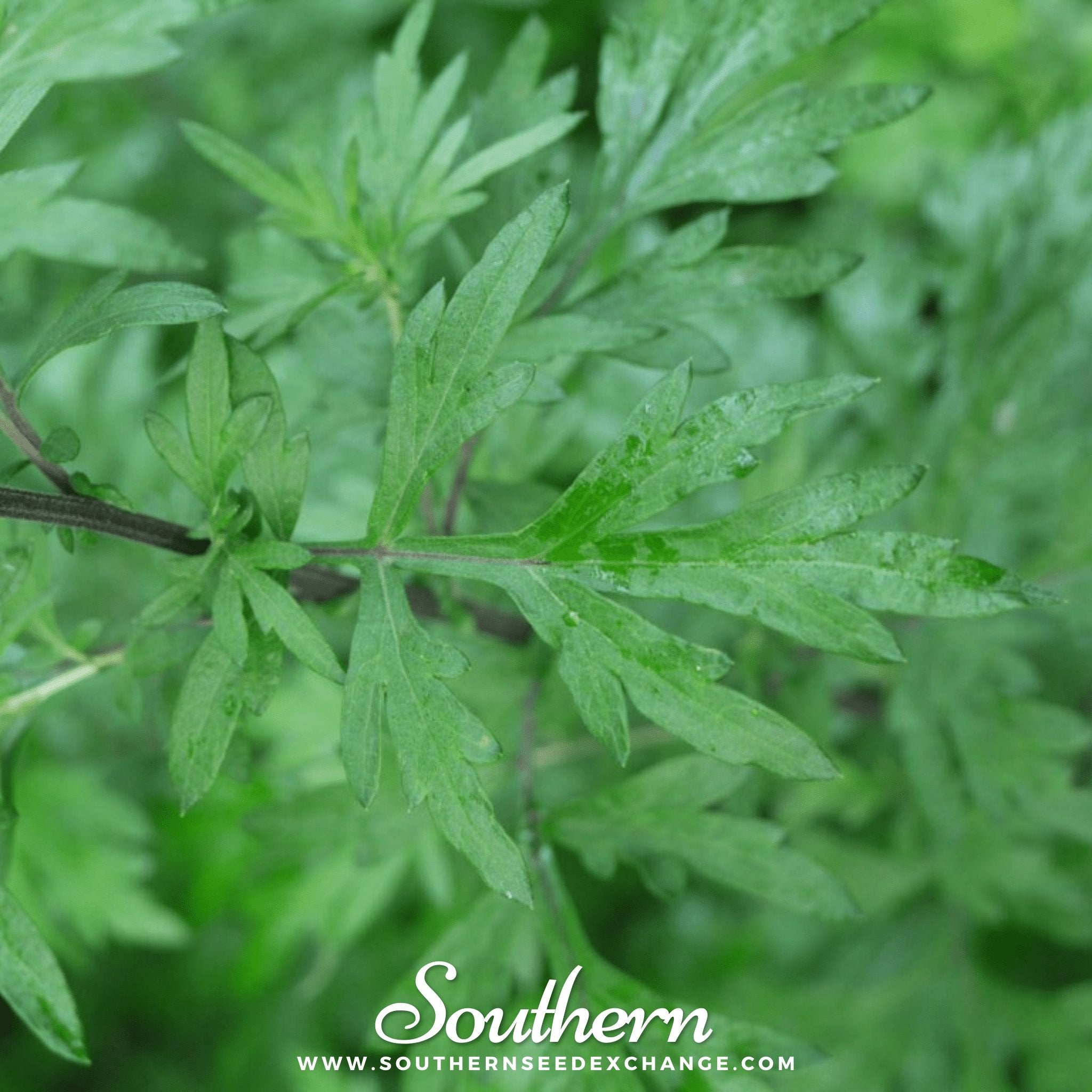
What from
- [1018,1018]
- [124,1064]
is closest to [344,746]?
[1018,1018]

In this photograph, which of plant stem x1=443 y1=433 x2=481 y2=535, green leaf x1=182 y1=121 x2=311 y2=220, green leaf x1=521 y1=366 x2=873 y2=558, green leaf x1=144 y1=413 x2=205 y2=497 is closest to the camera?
green leaf x1=521 y1=366 x2=873 y2=558

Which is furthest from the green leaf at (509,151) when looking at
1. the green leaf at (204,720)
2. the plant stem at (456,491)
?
the green leaf at (204,720)

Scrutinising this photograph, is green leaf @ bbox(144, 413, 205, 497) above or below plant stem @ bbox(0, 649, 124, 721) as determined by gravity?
above

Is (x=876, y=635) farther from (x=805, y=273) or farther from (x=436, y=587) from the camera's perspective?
(x=436, y=587)

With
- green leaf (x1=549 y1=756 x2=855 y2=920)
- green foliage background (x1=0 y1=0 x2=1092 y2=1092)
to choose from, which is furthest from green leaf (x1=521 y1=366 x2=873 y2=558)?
green leaf (x1=549 y1=756 x2=855 y2=920)

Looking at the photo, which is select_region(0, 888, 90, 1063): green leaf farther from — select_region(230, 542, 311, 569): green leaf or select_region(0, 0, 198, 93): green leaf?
select_region(0, 0, 198, 93): green leaf

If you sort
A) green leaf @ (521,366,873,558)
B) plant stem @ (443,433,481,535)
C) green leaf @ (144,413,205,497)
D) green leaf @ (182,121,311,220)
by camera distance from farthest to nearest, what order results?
1. plant stem @ (443,433,481,535)
2. green leaf @ (182,121,311,220)
3. green leaf @ (144,413,205,497)
4. green leaf @ (521,366,873,558)

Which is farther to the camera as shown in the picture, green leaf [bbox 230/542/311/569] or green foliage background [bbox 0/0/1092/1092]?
green foliage background [bbox 0/0/1092/1092]
